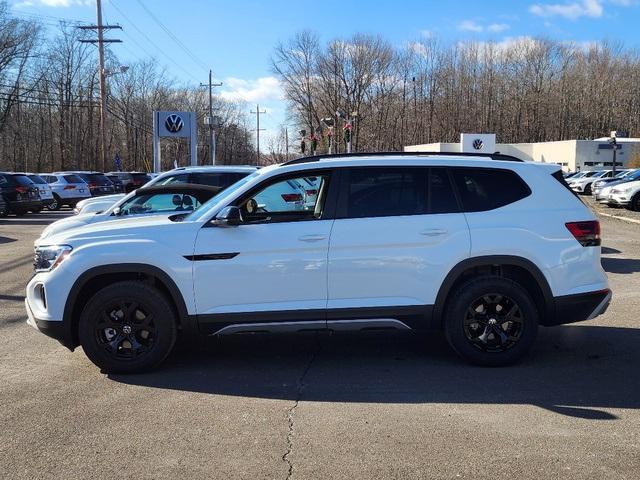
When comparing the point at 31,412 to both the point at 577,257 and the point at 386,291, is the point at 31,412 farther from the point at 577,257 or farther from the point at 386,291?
the point at 577,257

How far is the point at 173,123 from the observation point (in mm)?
26312

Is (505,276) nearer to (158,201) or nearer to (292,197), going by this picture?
(292,197)

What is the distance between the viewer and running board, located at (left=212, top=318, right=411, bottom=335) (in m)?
5.05

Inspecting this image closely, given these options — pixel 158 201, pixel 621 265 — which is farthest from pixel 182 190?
pixel 621 265

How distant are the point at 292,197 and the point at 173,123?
2142cm

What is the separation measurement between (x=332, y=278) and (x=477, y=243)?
1.33 m

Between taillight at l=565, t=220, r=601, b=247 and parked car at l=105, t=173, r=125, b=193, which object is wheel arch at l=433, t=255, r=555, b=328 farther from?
parked car at l=105, t=173, r=125, b=193

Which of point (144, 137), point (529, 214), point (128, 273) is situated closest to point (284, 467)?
point (128, 273)

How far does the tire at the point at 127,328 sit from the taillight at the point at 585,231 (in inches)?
145

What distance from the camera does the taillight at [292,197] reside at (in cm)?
626

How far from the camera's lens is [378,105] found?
86.1 m

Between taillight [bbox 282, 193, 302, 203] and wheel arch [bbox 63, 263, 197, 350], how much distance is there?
5.65ft

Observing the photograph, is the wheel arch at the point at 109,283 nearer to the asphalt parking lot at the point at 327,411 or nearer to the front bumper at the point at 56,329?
the front bumper at the point at 56,329

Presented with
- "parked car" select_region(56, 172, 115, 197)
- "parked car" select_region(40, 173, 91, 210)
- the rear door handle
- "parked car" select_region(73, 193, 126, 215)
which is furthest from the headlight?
"parked car" select_region(56, 172, 115, 197)
